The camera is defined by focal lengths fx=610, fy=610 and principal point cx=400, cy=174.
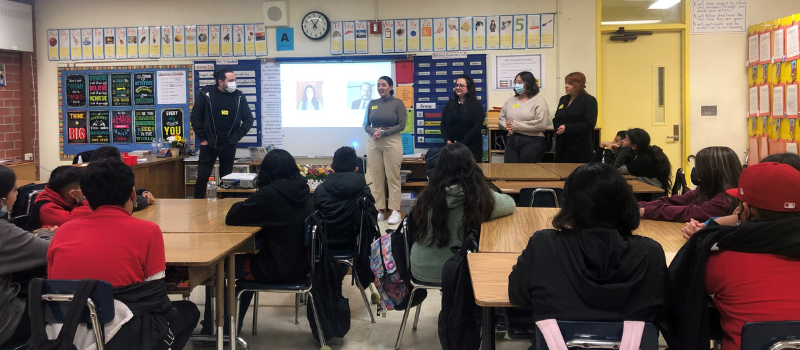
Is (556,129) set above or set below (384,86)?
below

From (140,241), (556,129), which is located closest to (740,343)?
(140,241)

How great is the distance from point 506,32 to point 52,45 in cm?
557

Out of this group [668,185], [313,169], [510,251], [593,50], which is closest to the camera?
[510,251]

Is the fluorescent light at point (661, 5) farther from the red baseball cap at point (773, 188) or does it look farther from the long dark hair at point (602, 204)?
the long dark hair at point (602, 204)

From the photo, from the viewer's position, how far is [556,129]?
6168mm

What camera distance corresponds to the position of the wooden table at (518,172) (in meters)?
4.54

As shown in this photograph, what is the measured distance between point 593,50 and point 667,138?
52.4 inches

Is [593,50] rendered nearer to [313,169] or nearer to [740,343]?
[313,169]

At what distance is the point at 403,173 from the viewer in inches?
269

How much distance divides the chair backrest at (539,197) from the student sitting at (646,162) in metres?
1.01

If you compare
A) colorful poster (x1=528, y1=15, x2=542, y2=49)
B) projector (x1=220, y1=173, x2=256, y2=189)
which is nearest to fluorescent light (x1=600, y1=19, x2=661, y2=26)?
colorful poster (x1=528, y1=15, x2=542, y2=49)

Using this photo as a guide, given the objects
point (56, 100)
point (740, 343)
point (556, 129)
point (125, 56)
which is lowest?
point (740, 343)

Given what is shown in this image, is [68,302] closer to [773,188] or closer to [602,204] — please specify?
[602,204]

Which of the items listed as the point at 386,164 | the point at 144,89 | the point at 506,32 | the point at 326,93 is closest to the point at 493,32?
the point at 506,32
